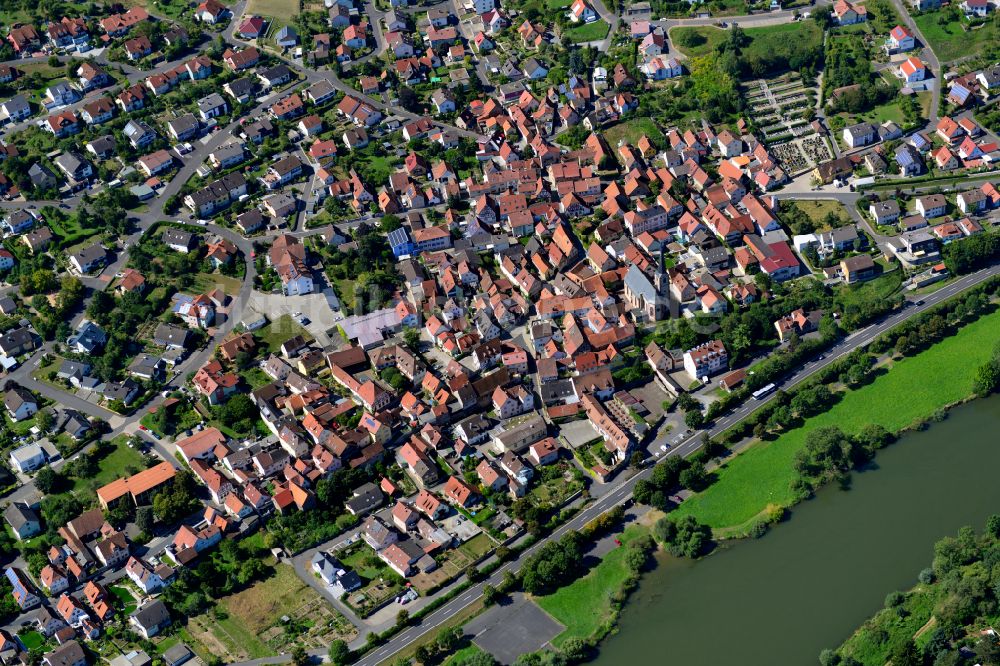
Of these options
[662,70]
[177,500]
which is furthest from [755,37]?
[177,500]

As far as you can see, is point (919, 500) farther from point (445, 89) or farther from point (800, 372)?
point (445, 89)

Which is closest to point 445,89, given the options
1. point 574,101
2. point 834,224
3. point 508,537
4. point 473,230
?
point 574,101

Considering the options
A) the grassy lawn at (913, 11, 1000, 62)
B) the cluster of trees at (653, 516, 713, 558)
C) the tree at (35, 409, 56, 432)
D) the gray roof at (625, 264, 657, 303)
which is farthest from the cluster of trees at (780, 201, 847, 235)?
the tree at (35, 409, 56, 432)

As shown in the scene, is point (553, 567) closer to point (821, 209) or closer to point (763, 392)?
point (763, 392)

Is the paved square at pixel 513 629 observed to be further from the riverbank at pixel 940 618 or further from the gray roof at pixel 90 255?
the gray roof at pixel 90 255

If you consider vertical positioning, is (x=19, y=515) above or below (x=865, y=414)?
above

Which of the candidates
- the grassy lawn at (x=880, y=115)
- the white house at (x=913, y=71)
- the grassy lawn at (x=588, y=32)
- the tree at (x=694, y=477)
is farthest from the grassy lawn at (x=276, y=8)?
the tree at (x=694, y=477)
